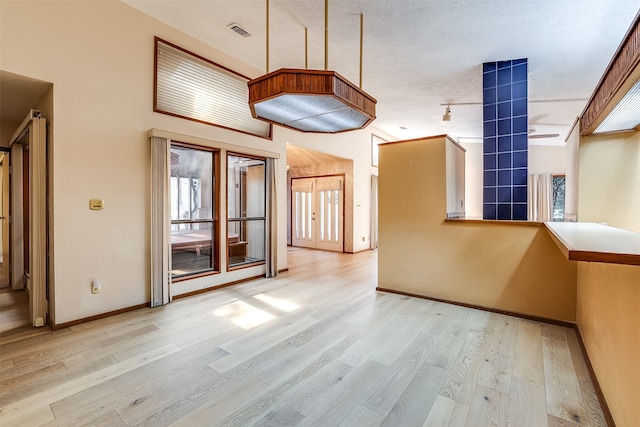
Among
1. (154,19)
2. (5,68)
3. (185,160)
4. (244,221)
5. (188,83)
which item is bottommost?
(244,221)

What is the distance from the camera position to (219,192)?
169 inches

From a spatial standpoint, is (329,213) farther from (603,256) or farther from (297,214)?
(603,256)

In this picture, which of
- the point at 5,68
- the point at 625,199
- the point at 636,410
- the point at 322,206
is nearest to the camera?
the point at 636,410

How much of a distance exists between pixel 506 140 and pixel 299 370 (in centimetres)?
383

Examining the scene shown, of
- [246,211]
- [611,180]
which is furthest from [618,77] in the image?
[246,211]

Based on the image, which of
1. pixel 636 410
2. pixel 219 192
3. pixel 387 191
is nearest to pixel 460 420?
pixel 636 410

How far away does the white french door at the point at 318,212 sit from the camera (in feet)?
25.9

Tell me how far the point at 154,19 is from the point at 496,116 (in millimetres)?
4498

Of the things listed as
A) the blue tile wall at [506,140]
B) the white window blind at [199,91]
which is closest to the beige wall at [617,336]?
the blue tile wall at [506,140]

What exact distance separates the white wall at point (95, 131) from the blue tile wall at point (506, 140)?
425 cm

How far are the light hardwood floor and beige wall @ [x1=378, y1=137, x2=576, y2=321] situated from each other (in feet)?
0.94

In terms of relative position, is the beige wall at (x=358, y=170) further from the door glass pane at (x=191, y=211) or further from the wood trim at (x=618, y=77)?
the wood trim at (x=618, y=77)

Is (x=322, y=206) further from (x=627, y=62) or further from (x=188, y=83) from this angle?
(x=627, y=62)

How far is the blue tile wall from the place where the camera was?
3846mm
